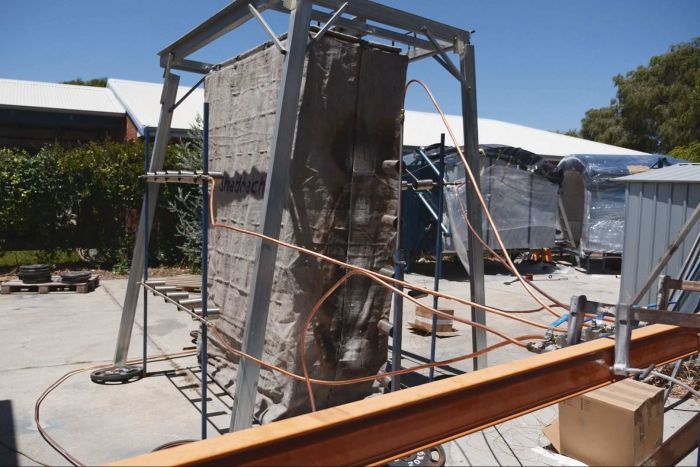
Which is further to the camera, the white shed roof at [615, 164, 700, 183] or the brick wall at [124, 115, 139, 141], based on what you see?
the brick wall at [124, 115, 139, 141]

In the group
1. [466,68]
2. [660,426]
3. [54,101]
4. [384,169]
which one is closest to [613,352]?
[660,426]

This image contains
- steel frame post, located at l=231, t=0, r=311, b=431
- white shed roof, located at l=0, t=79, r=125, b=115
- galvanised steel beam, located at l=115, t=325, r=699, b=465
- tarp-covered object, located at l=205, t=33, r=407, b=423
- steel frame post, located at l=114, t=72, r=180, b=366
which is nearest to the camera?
galvanised steel beam, located at l=115, t=325, r=699, b=465

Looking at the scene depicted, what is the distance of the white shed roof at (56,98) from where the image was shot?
15.5 m

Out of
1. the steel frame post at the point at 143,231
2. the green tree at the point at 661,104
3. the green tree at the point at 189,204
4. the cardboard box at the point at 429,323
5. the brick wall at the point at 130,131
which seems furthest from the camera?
the green tree at the point at 661,104

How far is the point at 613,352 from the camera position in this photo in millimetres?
2402

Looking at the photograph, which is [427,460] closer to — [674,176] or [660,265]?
[660,265]

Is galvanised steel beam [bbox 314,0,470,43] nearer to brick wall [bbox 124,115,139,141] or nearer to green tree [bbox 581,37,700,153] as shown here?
brick wall [bbox 124,115,139,141]

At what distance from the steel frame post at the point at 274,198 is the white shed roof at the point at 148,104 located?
964cm

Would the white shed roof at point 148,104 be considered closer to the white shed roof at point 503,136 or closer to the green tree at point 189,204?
the green tree at point 189,204

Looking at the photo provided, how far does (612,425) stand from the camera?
11.2 feet

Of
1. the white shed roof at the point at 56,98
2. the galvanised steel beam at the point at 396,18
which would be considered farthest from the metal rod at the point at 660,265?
the white shed roof at the point at 56,98

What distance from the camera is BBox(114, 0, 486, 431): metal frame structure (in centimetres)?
367

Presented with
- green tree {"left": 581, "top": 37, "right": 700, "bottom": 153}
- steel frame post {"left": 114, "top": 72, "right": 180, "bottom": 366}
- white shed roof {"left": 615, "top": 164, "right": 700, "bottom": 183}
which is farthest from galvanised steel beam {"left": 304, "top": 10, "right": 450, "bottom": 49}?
green tree {"left": 581, "top": 37, "right": 700, "bottom": 153}

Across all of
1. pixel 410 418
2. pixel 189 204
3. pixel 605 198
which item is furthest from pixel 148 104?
pixel 410 418
